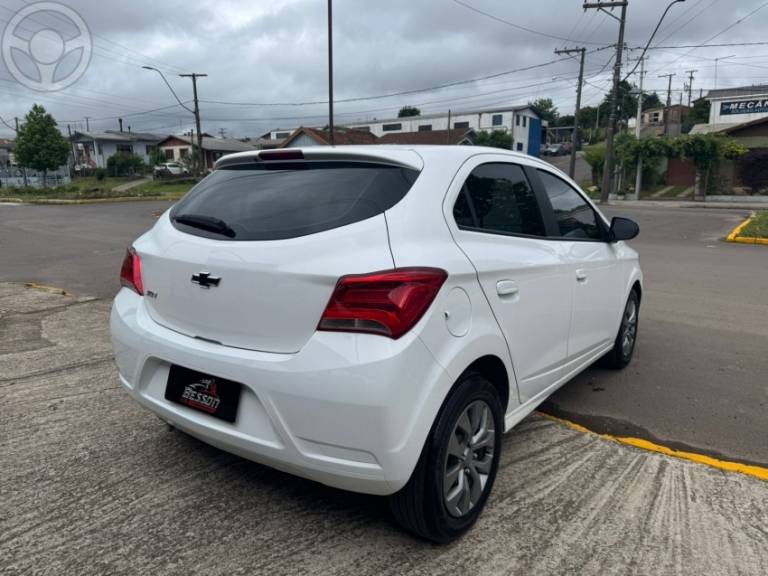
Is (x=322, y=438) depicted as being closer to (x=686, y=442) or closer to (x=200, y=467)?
(x=200, y=467)

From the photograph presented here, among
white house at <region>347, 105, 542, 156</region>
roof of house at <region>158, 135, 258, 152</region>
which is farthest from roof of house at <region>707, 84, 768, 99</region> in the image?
roof of house at <region>158, 135, 258, 152</region>

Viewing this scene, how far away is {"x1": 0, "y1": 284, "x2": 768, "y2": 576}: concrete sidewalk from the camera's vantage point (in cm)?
236

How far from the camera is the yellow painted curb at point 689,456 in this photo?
3.17m

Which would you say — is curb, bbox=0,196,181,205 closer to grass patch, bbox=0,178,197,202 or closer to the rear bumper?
grass patch, bbox=0,178,197,202

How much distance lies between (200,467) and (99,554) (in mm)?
717

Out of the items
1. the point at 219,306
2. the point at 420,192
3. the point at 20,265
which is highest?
the point at 420,192

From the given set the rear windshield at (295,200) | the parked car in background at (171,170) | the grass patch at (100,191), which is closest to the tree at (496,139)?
the grass patch at (100,191)

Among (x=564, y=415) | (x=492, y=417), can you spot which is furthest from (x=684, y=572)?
(x=564, y=415)

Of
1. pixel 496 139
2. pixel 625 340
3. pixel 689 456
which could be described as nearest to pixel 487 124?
pixel 496 139

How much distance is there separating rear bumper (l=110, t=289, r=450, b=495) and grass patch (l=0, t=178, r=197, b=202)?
31.1 m

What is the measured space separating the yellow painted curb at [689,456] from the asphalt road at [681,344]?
0.10 metres

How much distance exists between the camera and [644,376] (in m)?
4.67

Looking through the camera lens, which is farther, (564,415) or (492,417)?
(564,415)

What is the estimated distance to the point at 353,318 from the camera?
2.13m
